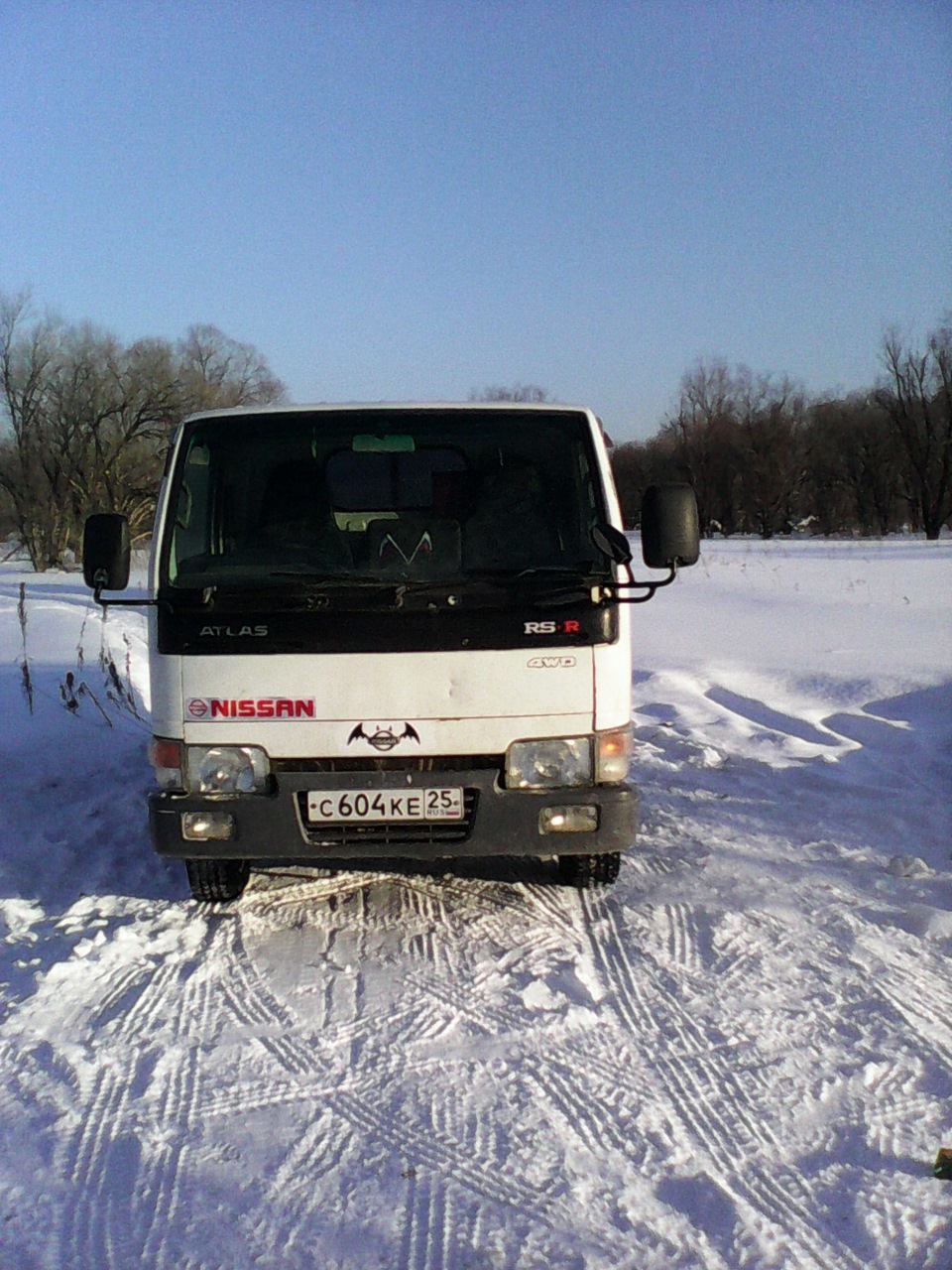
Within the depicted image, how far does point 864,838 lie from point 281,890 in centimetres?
306

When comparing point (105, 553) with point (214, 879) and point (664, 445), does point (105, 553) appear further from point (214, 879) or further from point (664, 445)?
point (664, 445)

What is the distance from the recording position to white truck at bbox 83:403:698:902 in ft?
12.5

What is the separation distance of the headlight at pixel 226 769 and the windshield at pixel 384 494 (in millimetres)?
710

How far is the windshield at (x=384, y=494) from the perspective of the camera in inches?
160

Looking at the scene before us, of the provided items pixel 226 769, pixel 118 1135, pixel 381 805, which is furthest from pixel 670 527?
pixel 118 1135

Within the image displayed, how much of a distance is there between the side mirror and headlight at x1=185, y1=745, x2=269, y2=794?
84cm

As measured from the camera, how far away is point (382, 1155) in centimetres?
263

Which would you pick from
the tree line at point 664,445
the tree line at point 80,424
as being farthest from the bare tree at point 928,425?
the tree line at point 80,424

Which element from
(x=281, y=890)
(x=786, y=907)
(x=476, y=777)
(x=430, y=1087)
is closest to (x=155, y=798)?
(x=281, y=890)

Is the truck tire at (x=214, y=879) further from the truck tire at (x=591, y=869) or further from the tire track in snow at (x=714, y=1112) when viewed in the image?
the tire track in snow at (x=714, y=1112)

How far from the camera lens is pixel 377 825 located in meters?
3.89

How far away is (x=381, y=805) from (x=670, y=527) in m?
1.62

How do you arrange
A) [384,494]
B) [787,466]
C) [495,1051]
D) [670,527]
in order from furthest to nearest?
[787,466] → [384,494] → [670,527] → [495,1051]

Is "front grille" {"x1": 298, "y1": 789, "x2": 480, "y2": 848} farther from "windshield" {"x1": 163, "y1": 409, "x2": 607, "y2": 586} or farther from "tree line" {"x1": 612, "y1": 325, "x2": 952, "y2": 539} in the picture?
"tree line" {"x1": 612, "y1": 325, "x2": 952, "y2": 539}
